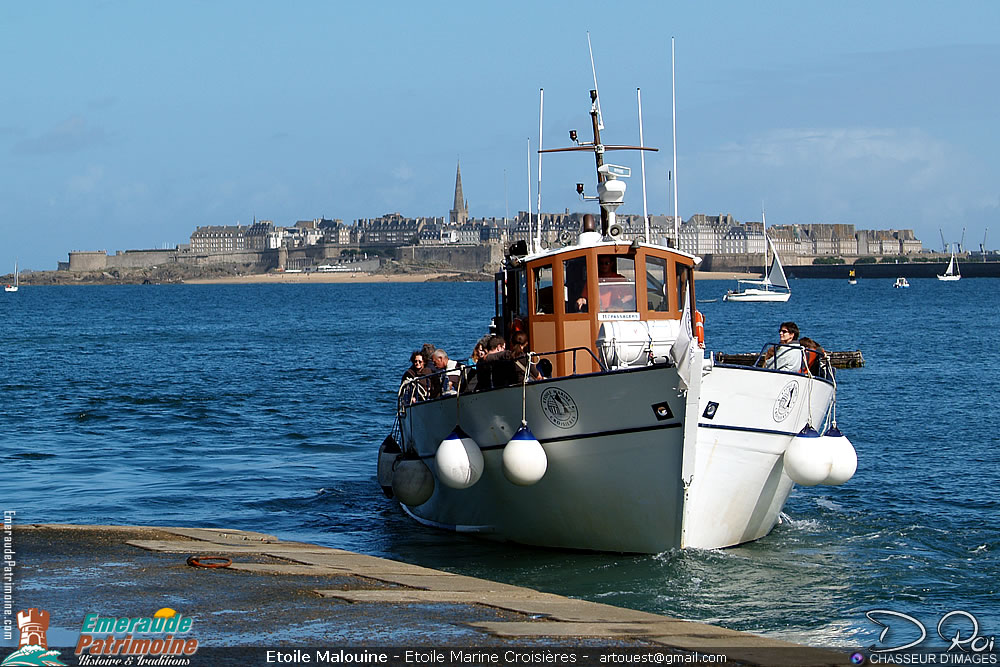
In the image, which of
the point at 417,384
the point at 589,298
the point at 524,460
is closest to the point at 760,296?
the point at 417,384

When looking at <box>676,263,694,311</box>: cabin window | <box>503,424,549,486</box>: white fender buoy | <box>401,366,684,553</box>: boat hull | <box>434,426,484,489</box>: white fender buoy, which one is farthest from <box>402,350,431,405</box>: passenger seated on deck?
<box>676,263,694,311</box>: cabin window

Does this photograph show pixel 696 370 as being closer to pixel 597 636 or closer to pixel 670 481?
pixel 670 481

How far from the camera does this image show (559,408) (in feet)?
35.0

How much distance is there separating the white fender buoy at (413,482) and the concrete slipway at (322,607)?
2.80m

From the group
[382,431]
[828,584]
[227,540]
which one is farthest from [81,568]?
[382,431]

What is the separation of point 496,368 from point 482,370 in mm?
257

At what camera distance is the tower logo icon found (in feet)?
20.6

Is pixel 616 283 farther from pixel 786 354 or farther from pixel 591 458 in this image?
pixel 591 458

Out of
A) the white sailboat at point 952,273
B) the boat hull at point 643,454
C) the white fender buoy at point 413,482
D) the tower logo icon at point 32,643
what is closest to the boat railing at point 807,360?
the boat hull at point 643,454

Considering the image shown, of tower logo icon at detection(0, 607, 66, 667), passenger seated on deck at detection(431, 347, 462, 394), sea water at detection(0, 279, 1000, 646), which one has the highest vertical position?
passenger seated on deck at detection(431, 347, 462, 394)

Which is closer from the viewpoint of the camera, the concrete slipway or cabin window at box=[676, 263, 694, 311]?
the concrete slipway

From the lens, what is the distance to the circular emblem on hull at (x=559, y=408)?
34.8ft

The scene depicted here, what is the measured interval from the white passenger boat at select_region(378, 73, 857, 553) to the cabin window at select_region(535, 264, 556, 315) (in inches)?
0.7

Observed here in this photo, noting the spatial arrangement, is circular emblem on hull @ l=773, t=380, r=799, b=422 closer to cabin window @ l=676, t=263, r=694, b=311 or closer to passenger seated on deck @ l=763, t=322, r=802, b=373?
passenger seated on deck @ l=763, t=322, r=802, b=373
